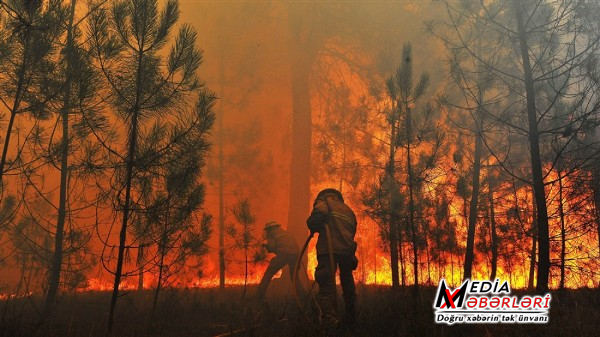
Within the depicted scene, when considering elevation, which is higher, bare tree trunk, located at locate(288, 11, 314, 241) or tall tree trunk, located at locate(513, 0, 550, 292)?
bare tree trunk, located at locate(288, 11, 314, 241)

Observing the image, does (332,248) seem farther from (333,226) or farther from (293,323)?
(293,323)

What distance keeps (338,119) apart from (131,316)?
12001 millimetres

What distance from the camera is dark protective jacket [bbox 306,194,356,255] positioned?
5.38 meters

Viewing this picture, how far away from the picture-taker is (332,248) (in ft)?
17.4

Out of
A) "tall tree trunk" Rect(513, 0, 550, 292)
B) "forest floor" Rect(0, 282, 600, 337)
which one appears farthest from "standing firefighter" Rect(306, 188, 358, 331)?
"tall tree trunk" Rect(513, 0, 550, 292)

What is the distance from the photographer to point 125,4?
17.1ft

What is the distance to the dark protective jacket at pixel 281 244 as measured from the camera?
326 inches

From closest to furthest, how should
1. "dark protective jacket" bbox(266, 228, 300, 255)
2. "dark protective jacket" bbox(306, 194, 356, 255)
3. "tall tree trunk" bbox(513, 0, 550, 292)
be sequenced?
"dark protective jacket" bbox(306, 194, 356, 255) → "tall tree trunk" bbox(513, 0, 550, 292) → "dark protective jacket" bbox(266, 228, 300, 255)

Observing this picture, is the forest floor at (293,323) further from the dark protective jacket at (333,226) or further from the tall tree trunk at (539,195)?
the dark protective jacket at (333,226)

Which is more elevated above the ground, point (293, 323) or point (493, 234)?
point (493, 234)

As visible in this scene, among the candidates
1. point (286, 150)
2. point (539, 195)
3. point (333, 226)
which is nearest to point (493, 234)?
point (539, 195)

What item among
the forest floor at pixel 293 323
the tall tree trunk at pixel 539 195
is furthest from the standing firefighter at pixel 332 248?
the tall tree trunk at pixel 539 195

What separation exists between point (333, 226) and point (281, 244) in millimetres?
2983

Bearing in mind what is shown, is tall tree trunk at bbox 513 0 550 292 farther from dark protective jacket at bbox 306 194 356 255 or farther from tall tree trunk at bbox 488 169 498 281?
tall tree trunk at bbox 488 169 498 281
